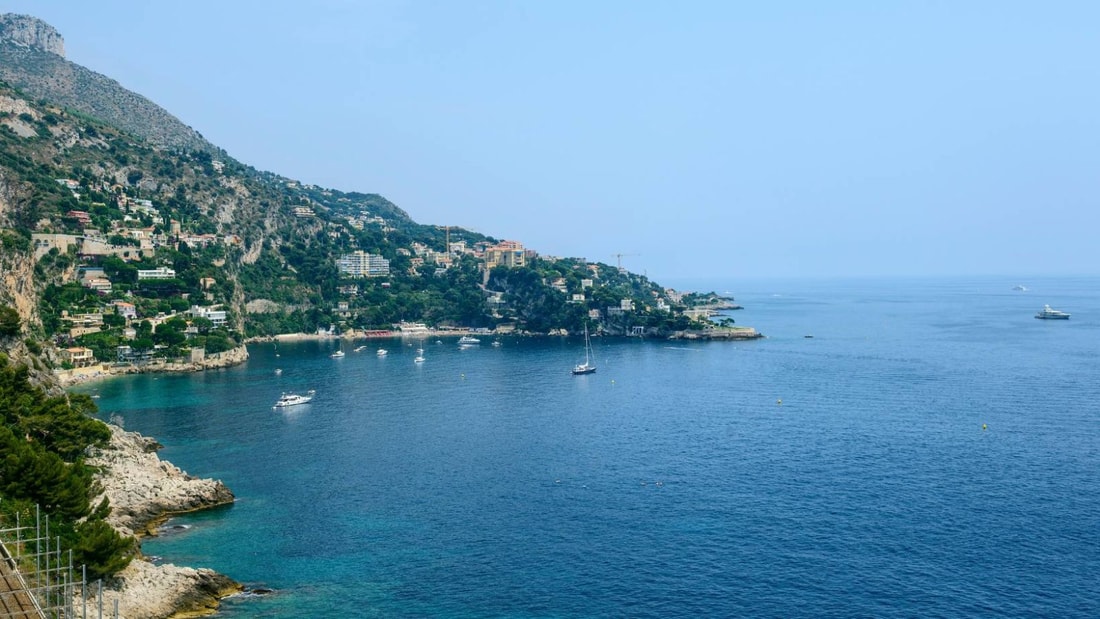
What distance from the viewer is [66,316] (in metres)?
92.3

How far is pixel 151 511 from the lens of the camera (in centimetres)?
4103

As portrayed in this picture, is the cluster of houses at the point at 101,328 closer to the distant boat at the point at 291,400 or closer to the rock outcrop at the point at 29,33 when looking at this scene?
the distant boat at the point at 291,400

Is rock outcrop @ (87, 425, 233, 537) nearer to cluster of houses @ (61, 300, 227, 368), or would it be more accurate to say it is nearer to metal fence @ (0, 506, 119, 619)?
metal fence @ (0, 506, 119, 619)

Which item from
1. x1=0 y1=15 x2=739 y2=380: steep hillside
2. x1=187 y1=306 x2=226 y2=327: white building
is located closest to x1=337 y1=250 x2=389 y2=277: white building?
x1=0 y1=15 x2=739 y2=380: steep hillside

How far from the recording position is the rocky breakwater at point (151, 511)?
3022cm

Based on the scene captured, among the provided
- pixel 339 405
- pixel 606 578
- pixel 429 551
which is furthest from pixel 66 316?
pixel 606 578

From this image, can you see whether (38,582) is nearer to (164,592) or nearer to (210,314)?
(164,592)

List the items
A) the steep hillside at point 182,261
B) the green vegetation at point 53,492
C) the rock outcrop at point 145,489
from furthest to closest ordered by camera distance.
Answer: the steep hillside at point 182,261
the rock outcrop at point 145,489
the green vegetation at point 53,492

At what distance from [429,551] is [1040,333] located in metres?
117

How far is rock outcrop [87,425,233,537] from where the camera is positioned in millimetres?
39938

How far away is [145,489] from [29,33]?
7632 inches

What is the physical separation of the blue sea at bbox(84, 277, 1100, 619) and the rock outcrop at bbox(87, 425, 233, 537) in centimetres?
130

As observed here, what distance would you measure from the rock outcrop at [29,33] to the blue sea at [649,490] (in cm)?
14549

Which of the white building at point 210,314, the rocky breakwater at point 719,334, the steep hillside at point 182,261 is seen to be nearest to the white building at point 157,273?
the steep hillside at point 182,261
